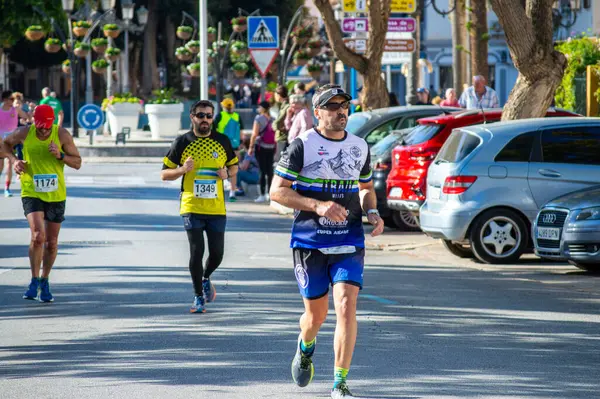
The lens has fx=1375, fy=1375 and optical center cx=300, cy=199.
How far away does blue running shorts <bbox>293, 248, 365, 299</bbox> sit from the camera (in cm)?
767

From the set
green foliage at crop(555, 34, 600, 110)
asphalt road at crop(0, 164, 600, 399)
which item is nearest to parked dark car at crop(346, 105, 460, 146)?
asphalt road at crop(0, 164, 600, 399)

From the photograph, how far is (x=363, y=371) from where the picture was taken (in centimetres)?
848

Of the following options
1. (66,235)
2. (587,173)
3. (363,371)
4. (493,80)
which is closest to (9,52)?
(493,80)

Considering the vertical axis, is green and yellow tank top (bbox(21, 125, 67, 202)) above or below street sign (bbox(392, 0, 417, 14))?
below

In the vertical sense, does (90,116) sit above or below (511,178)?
above

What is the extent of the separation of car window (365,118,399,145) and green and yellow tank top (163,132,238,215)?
8.59 m

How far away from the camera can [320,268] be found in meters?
7.74

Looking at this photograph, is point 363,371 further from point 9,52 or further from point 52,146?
point 9,52

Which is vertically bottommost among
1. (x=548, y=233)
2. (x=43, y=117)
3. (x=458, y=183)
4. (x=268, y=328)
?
(x=268, y=328)

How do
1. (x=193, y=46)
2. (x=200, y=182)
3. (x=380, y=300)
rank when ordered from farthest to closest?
(x=193, y=46) < (x=380, y=300) < (x=200, y=182)

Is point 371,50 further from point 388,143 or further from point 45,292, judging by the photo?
point 45,292

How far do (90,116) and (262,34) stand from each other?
9239mm

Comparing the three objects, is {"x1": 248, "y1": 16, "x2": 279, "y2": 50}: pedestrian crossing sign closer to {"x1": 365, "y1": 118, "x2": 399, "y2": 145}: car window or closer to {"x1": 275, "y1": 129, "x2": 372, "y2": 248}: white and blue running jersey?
{"x1": 365, "y1": 118, "x2": 399, "y2": 145}: car window

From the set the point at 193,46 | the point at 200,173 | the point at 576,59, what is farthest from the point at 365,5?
the point at 193,46
